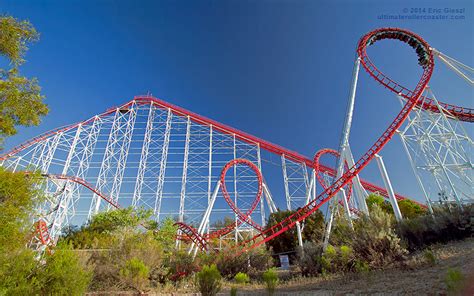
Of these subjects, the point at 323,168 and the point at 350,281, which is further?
the point at 323,168

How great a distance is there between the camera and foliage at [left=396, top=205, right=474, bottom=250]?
21.3 feet

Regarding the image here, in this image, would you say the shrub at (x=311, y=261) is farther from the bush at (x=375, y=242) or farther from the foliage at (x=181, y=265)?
the foliage at (x=181, y=265)

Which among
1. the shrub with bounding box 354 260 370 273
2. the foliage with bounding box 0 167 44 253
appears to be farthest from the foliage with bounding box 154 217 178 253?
the shrub with bounding box 354 260 370 273

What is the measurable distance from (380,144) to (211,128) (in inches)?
423

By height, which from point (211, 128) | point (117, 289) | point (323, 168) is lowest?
point (117, 289)

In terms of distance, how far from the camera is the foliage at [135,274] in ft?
18.5

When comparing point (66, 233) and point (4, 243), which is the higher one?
point (66, 233)

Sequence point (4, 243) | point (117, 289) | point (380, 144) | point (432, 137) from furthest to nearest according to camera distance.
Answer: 1. point (432, 137)
2. point (380, 144)
3. point (117, 289)
4. point (4, 243)

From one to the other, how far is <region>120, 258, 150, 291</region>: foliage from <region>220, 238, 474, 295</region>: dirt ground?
71.4 inches

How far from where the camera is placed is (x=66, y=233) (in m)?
16.2

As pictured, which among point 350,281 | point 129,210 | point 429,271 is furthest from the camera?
point 129,210

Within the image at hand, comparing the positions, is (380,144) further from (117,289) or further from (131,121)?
(131,121)

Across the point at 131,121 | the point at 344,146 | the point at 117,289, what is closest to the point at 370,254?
the point at 344,146

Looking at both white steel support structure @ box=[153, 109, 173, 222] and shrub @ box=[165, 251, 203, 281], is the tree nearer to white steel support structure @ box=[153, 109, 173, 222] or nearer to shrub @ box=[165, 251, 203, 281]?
shrub @ box=[165, 251, 203, 281]
